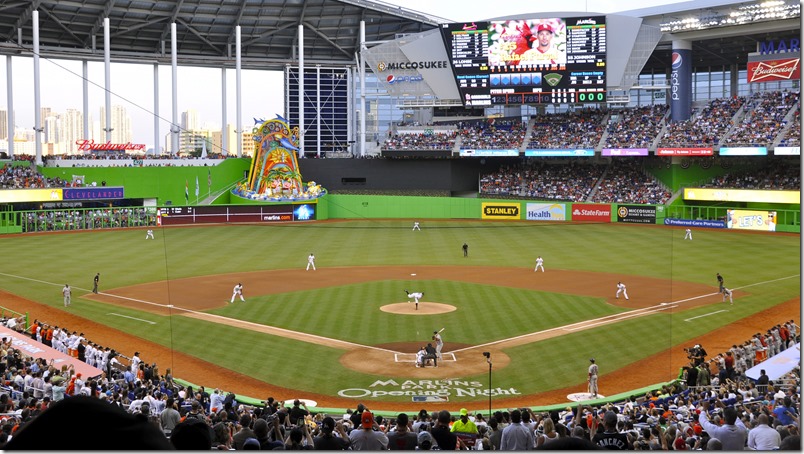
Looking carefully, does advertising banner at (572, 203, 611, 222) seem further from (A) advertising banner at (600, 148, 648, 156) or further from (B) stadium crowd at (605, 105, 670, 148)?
(B) stadium crowd at (605, 105, 670, 148)

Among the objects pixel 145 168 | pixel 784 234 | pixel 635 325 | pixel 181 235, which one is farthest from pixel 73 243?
pixel 784 234

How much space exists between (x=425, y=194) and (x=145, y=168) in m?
29.3

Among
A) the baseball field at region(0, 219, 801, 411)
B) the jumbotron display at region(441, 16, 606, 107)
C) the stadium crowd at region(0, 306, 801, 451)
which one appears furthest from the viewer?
the jumbotron display at region(441, 16, 606, 107)

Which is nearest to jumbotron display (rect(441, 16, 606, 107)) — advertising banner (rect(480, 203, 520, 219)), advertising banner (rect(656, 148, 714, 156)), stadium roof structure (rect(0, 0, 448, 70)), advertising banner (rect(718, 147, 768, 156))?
advertising banner (rect(656, 148, 714, 156))

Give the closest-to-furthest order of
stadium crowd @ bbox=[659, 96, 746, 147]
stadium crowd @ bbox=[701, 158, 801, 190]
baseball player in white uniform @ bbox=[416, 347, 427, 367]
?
baseball player in white uniform @ bbox=[416, 347, 427, 367], stadium crowd @ bbox=[701, 158, 801, 190], stadium crowd @ bbox=[659, 96, 746, 147]

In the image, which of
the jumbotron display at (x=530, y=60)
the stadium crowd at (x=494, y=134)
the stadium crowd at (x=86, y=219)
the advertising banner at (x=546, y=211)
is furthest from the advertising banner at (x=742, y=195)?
the stadium crowd at (x=86, y=219)

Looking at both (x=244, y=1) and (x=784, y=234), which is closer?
(x=784, y=234)

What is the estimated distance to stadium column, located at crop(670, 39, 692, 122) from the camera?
241 feet

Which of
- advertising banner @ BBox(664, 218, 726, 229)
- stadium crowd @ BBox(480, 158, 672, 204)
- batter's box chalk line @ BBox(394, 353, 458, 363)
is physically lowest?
batter's box chalk line @ BBox(394, 353, 458, 363)

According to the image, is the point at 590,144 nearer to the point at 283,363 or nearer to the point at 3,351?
the point at 283,363

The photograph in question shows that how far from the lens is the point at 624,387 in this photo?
24.2m

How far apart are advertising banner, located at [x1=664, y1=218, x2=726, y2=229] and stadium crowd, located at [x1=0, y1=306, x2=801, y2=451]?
39.8 meters

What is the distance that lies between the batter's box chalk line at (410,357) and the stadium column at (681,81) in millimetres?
55537

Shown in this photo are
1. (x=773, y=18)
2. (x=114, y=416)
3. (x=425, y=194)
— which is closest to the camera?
(x=114, y=416)
